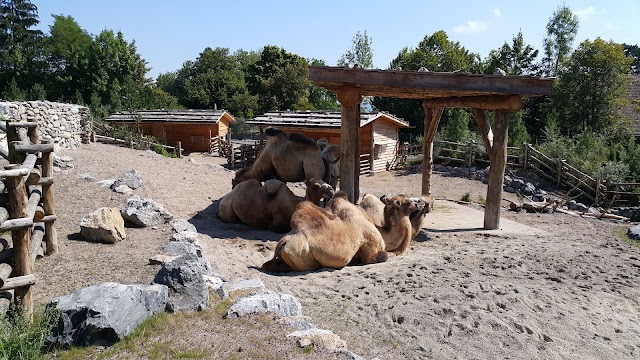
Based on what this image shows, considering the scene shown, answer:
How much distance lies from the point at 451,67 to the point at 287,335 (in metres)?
38.0

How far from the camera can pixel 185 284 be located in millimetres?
4844

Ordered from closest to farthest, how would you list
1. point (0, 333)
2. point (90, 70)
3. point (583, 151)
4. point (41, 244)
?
point (0, 333), point (41, 244), point (583, 151), point (90, 70)

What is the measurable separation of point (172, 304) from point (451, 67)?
3804cm

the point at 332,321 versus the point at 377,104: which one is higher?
the point at 377,104

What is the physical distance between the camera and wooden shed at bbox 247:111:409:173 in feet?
76.8

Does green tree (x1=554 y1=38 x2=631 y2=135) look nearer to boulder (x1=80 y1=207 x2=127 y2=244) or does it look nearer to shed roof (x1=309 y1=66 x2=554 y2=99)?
shed roof (x1=309 y1=66 x2=554 y2=99)

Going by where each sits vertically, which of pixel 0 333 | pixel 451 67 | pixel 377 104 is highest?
pixel 451 67

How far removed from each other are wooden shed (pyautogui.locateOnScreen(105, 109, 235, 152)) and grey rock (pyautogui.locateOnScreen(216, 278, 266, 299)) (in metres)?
26.1

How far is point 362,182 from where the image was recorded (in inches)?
843

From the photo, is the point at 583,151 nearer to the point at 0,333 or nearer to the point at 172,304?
the point at 172,304

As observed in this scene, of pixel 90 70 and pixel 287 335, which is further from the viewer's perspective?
pixel 90 70

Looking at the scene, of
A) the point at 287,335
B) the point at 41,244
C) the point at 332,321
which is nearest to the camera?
the point at 287,335

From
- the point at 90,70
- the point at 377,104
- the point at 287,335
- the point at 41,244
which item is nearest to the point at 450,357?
the point at 287,335

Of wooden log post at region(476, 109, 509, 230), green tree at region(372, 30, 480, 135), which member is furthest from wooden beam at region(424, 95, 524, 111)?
green tree at region(372, 30, 480, 135)
